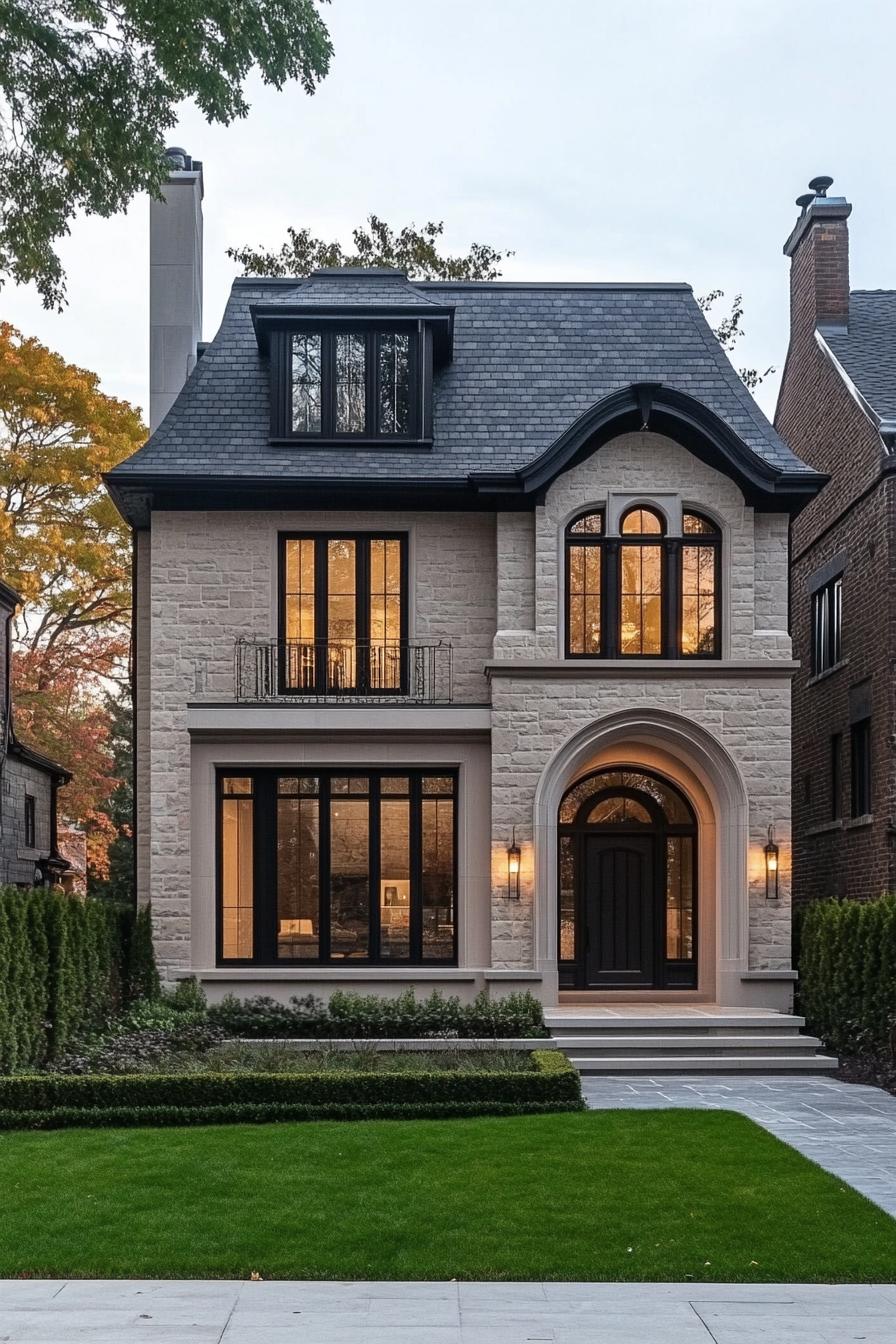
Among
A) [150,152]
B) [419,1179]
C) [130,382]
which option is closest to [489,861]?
[419,1179]

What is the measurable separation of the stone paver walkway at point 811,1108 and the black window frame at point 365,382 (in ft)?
27.3

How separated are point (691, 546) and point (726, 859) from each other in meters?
3.83

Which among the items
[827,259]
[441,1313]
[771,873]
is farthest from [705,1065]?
[827,259]

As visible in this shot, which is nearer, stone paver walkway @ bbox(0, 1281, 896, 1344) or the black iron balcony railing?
stone paver walkway @ bbox(0, 1281, 896, 1344)

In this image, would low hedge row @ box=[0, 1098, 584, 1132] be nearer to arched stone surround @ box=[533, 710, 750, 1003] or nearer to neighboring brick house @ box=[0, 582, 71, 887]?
arched stone surround @ box=[533, 710, 750, 1003]

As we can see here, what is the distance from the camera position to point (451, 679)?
659 inches

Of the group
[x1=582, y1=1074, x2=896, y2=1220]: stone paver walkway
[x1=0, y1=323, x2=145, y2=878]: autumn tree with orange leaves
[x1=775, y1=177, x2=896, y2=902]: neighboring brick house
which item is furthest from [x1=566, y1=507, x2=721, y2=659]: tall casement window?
[x1=0, y1=323, x2=145, y2=878]: autumn tree with orange leaves

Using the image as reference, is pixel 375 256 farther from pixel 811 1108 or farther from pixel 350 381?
pixel 811 1108

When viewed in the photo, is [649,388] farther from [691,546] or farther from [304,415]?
[304,415]

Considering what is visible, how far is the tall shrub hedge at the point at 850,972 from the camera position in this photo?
1385 centimetres

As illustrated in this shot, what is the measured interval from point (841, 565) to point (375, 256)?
12.7 m

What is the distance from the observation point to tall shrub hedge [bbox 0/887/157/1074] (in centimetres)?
1220

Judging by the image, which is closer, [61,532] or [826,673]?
[826,673]

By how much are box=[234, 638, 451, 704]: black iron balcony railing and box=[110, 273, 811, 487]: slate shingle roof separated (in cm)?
206
